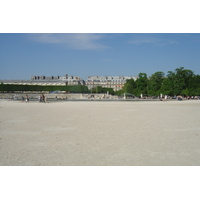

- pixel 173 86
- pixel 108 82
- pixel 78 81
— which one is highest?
pixel 78 81

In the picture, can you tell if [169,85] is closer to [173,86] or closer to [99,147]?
[173,86]

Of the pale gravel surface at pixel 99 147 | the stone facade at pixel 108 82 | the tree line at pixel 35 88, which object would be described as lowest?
the pale gravel surface at pixel 99 147

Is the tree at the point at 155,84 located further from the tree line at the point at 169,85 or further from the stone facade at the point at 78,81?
the stone facade at the point at 78,81

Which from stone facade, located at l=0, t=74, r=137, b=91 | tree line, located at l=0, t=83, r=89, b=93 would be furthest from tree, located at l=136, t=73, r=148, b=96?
stone facade, located at l=0, t=74, r=137, b=91

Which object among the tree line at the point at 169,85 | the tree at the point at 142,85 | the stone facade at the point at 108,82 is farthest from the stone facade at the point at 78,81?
the tree at the point at 142,85

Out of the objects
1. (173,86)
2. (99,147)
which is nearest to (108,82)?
(173,86)

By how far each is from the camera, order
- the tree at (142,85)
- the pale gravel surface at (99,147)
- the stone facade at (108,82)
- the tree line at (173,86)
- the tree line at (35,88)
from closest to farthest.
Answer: the pale gravel surface at (99,147)
the tree line at (173,86)
the tree at (142,85)
the tree line at (35,88)
the stone facade at (108,82)

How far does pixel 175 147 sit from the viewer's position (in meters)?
4.80

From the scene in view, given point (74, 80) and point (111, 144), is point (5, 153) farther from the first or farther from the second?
point (74, 80)

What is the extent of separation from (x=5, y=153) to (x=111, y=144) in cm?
200

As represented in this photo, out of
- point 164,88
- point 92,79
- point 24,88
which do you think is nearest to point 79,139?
point 164,88

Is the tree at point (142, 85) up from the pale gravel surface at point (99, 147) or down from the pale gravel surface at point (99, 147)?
up

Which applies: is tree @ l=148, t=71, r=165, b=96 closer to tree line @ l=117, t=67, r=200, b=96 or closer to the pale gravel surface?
tree line @ l=117, t=67, r=200, b=96

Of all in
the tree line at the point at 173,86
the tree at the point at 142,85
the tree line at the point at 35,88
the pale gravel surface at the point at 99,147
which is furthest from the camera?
the tree line at the point at 35,88
